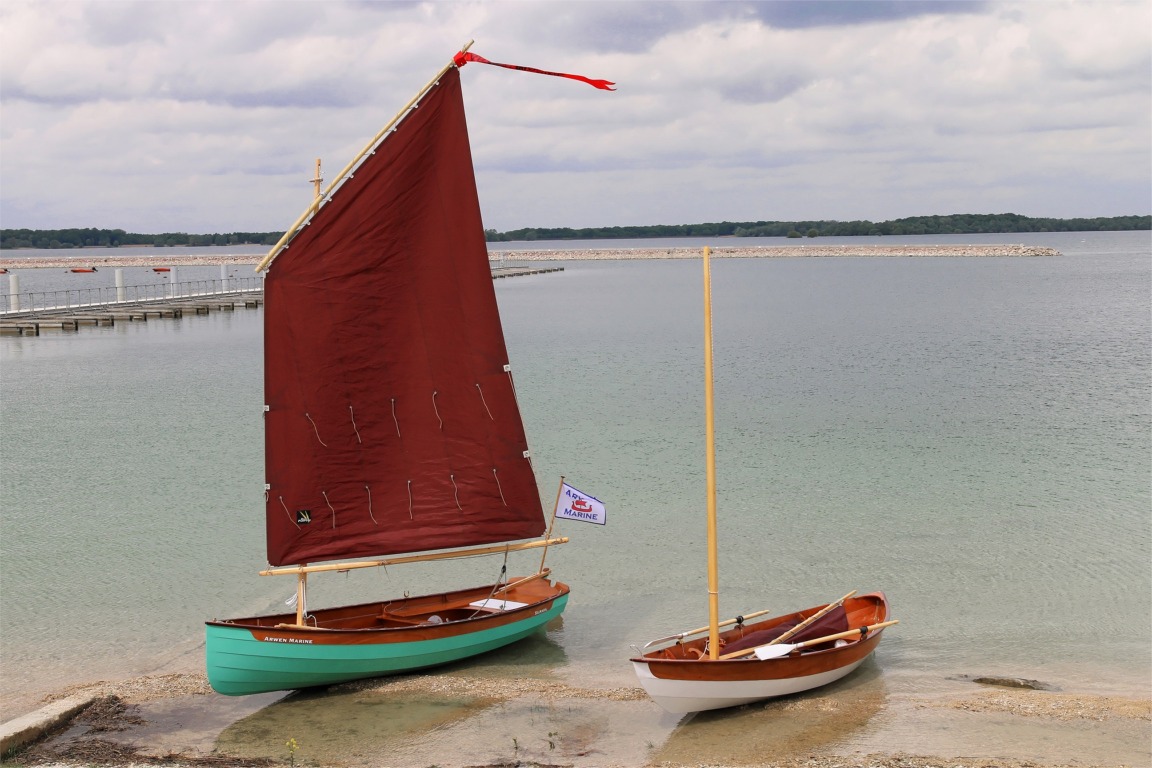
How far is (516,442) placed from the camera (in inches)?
625

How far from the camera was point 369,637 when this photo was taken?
575 inches

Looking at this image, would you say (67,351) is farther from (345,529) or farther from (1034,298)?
(1034,298)

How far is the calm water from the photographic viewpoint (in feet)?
56.5

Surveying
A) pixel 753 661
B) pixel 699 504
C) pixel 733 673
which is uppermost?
pixel 753 661

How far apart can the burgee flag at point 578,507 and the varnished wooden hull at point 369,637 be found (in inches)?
53.6

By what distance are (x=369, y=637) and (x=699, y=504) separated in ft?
38.2

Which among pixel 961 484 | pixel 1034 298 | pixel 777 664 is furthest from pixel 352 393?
pixel 1034 298

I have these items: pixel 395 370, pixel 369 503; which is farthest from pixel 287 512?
pixel 395 370

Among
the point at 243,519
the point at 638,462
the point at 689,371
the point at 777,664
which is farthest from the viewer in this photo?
the point at 689,371

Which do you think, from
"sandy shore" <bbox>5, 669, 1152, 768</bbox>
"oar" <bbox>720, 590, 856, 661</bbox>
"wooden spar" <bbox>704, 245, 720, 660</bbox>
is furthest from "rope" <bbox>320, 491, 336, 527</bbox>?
"oar" <bbox>720, 590, 856, 661</bbox>

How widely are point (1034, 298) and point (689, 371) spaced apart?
55.9 meters

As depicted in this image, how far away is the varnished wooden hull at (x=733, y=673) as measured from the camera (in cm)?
1305

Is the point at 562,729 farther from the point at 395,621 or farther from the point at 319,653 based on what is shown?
the point at 319,653

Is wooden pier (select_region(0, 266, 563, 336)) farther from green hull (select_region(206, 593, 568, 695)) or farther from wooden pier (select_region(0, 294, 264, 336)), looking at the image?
green hull (select_region(206, 593, 568, 695))
